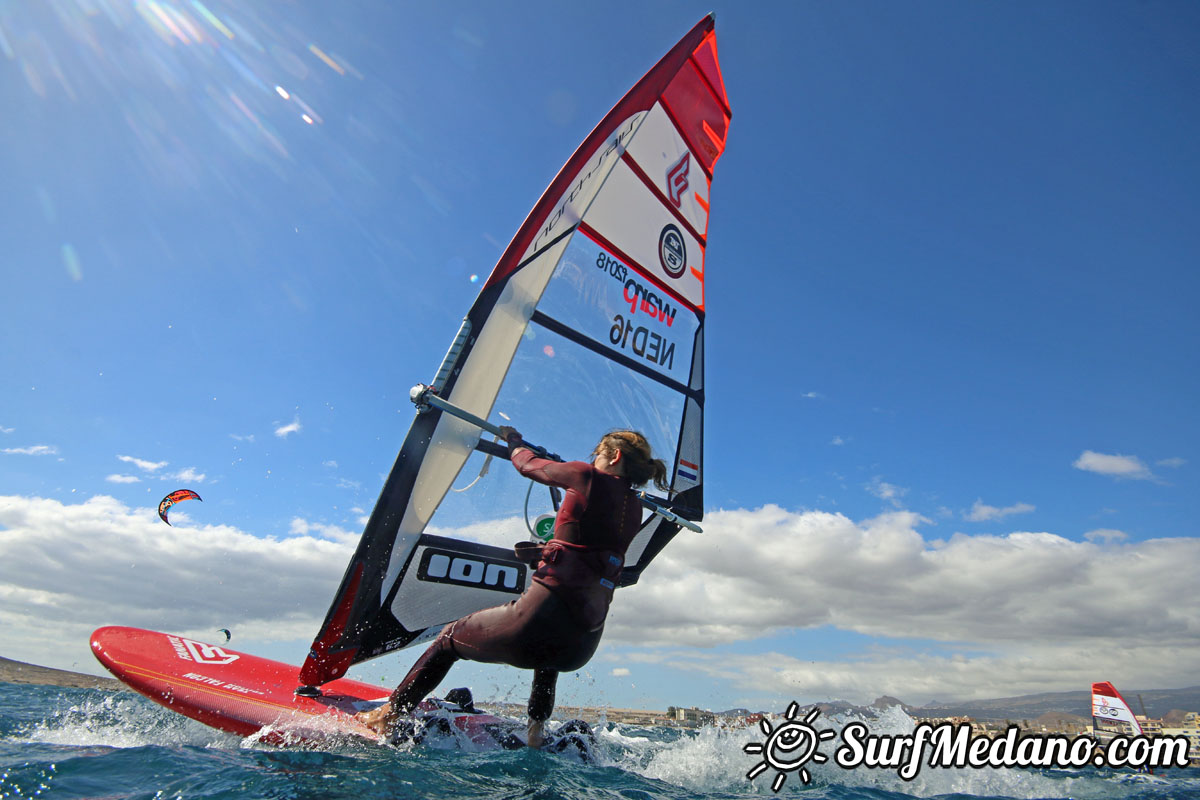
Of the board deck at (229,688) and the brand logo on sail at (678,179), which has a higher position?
the brand logo on sail at (678,179)

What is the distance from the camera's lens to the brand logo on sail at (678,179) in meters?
4.91

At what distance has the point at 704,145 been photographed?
18.0 feet

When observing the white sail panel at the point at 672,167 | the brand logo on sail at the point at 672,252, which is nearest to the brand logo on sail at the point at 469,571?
the brand logo on sail at the point at 672,252

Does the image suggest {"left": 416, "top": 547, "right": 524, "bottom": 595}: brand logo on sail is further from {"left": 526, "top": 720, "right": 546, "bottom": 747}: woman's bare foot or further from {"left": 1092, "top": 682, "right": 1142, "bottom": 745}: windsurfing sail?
{"left": 1092, "top": 682, "right": 1142, "bottom": 745}: windsurfing sail

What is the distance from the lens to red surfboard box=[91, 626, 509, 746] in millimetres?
2996

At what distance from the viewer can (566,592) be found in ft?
Answer: 8.03

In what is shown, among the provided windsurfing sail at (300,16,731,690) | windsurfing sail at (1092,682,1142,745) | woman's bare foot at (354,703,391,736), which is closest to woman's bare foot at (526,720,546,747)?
windsurfing sail at (300,16,731,690)

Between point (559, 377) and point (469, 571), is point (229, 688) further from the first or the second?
point (559, 377)

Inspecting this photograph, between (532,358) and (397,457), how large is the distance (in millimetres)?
991

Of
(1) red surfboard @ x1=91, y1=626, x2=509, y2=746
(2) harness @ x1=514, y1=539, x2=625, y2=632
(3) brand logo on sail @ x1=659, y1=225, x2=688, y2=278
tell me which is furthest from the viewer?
(3) brand logo on sail @ x1=659, y1=225, x2=688, y2=278

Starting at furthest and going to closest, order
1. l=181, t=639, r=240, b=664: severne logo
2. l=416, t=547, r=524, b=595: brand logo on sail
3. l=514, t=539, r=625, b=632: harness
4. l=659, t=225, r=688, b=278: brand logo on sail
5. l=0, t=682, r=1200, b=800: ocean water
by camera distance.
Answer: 1. l=659, t=225, r=688, b=278: brand logo on sail
2. l=181, t=639, r=240, b=664: severne logo
3. l=416, t=547, r=524, b=595: brand logo on sail
4. l=514, t=539, r=625, b=632: harness
5. l=0, t=682, r=1200, b=800: ocean water

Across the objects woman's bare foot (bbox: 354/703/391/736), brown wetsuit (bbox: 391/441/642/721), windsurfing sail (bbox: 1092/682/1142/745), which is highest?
brown wetsuit (bbox: 391/441/642/721)

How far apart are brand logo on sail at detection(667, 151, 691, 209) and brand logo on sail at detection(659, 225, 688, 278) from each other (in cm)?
26

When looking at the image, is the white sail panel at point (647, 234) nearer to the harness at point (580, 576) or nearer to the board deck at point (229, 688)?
the harness at point (580, 576)
